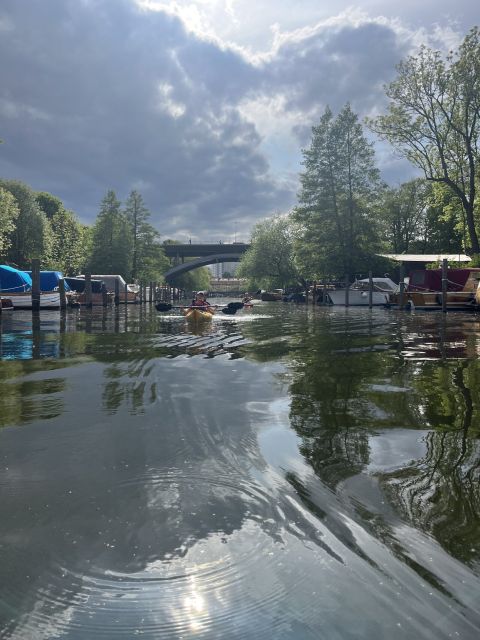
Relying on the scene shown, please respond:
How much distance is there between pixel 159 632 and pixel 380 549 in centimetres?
115

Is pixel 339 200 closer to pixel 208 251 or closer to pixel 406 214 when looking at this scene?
pixel 406 214

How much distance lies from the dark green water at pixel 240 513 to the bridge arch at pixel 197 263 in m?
97.4

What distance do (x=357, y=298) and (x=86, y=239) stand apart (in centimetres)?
4316

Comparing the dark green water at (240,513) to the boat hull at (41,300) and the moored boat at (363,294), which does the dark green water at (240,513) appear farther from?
the moored boat at (363,294)

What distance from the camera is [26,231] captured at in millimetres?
52781

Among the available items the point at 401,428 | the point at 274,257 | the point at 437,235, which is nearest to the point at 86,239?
the point at 274,257

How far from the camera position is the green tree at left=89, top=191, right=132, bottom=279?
6406 cm

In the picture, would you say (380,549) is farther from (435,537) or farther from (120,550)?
(120,550)

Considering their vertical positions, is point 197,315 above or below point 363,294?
below

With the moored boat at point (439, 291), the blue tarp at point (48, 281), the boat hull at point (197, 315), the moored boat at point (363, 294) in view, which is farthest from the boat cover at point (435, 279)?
the blue tarp at point (48, 281)

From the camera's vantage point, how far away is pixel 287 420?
4.92 m

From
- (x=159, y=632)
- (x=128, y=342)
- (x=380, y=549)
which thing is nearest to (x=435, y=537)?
(x=380, y=549)

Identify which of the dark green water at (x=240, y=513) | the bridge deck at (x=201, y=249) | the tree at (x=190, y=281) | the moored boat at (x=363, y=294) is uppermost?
the bridge deck at (x=201, y=249)

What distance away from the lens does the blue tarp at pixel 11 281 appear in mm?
33438
